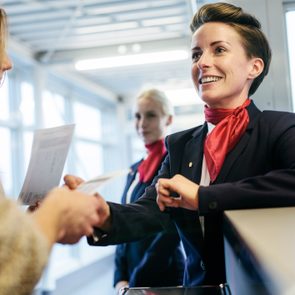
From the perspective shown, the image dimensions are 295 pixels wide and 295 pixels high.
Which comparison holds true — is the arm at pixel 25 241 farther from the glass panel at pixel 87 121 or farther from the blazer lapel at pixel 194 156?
the glass panel at pixel 87 121

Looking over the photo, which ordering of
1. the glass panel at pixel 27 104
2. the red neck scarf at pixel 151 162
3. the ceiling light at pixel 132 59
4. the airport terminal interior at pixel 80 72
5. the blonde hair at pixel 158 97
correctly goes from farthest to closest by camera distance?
the glass panel at pixel 27 104
the ceiling light at pixel 132 59
the airport terminal interior at pixel 80 72
the blonde hair at pixel 158 97
the red neck scarf at pixel 151 162

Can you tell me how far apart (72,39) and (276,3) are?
420 centimetres

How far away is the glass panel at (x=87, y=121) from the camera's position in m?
8.02

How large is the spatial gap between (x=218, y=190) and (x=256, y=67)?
1.59ft

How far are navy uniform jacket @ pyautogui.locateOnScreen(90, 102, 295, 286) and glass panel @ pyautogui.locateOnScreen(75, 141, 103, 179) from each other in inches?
246

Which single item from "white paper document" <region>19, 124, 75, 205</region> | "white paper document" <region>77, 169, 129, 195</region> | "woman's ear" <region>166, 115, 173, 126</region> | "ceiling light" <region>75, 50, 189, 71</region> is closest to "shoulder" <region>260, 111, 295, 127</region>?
"white paper document" <region>77, 169, 129, 195</region>

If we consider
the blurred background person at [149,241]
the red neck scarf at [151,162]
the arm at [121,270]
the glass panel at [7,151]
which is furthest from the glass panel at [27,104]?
the arm at [121,270]

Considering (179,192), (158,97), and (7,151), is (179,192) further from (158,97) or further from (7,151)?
(7,151)

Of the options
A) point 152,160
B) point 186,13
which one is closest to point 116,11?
point 186,13

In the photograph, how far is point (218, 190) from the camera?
3.58 feet

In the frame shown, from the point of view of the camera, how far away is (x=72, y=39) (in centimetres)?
572

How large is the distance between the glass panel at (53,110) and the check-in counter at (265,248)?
18.2 ft

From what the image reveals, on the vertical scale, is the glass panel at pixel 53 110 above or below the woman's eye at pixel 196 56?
above

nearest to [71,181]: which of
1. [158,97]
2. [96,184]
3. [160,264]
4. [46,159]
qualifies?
[46,159]
